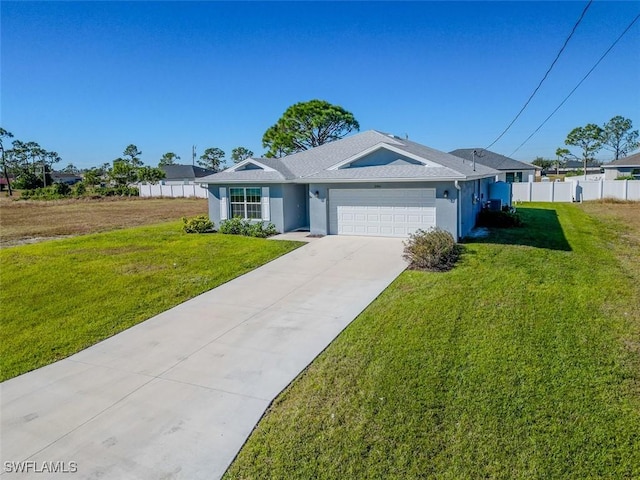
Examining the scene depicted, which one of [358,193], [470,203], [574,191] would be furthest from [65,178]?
[470,203]

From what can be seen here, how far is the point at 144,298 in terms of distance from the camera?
33.1ft

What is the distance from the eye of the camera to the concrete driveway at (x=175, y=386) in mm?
4629

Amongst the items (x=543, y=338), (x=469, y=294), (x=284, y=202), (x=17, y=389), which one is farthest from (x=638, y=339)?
(x=284, y=202)

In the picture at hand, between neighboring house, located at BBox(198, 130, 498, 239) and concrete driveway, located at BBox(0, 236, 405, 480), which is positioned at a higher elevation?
neighboring house, located at BBox(198, 130, 498, 239)

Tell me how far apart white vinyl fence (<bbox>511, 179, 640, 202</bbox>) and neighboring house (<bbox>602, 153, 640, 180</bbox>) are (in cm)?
1521

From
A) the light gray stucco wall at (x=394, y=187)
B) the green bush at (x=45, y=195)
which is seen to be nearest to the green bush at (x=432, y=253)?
the light gray stucco wall at (x=394, y=187)

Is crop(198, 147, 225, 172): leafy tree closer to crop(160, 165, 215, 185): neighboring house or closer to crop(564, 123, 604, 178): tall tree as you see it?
crop(160, 165, 215, 185): neighboring house

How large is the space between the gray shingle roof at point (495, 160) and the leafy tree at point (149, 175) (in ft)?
143

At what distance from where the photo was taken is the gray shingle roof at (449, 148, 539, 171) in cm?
3847

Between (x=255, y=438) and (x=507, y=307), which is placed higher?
(x=507, y=307)

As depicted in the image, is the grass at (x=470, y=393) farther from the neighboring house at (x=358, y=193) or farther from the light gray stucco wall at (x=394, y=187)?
the neighboring house at (x=358, y=193)

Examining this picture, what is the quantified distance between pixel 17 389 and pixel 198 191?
44908 millimetres

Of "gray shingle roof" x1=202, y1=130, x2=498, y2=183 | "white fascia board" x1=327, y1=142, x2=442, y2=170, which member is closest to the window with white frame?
"gray shingle roof" x1=202, y1=130, x2=498, y2=183

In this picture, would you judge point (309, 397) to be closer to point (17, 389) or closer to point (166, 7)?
point (17, 389)
